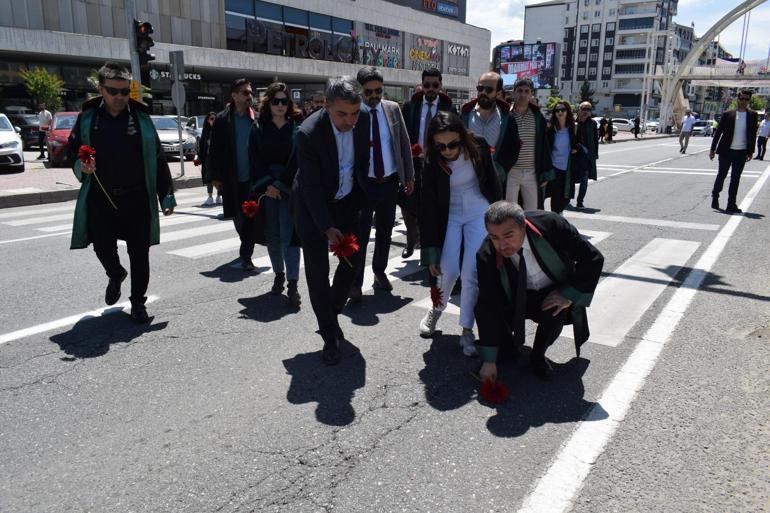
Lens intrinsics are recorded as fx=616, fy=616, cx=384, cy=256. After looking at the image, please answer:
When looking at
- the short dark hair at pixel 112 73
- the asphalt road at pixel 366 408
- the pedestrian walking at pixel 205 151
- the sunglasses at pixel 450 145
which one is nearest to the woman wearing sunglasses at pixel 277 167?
the asphalt road at pixel 366 408

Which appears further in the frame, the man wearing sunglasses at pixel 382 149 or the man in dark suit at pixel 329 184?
the man wearing sunglasses at pixel 382 149

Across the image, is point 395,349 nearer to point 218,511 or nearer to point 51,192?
point 218,511

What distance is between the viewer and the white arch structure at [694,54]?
171 ft

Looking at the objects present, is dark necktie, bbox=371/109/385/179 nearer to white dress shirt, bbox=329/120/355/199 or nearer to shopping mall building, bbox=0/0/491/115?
white dress shirt, bbox=329/120/355/199

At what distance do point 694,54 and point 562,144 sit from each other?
227ft

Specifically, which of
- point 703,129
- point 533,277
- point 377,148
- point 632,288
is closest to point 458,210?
point 533,277

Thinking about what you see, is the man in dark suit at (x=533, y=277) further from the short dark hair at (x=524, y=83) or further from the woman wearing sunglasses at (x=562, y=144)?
the woman wearing sunglasses at (x=562, y=144)

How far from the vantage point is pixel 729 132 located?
10.5 metres

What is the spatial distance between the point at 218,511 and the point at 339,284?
7.04 ft

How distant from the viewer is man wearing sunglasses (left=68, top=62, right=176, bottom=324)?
4.60 meters

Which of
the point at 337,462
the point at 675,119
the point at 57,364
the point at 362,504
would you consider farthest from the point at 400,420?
the point at 675,119

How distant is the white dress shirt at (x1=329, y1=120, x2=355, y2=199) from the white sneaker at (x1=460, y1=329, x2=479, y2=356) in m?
1.27

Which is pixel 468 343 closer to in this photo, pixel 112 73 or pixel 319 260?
pixel 319 260

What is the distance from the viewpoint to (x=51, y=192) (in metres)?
12.6
